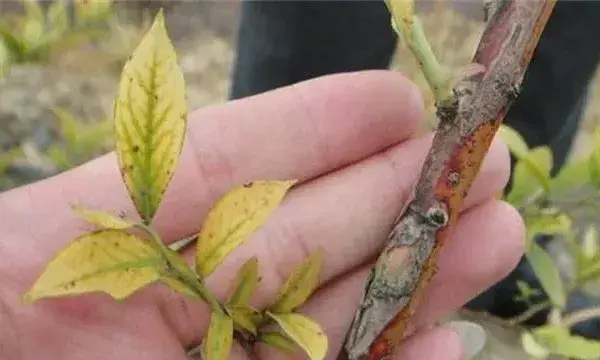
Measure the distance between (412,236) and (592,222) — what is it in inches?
27.9

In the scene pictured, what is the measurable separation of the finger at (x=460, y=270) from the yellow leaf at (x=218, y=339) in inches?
5.5

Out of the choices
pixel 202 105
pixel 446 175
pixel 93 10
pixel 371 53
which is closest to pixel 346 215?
pixel 446 175

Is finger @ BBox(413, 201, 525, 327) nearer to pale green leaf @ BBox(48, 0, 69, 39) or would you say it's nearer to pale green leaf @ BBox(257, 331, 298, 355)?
pale green leaf @ BBox(257, 331, 298, 355)

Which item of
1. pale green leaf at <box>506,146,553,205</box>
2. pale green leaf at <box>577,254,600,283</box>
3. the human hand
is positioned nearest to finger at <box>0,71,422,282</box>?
the human hand

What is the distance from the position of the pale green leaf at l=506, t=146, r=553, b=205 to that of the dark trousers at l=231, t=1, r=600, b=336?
0.23 metres

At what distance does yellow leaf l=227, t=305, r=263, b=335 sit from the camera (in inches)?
16.6

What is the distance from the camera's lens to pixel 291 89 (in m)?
0.52

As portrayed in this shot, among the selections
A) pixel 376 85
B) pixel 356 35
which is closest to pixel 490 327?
pixel 356 35

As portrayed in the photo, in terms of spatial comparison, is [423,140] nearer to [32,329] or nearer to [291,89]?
[291,89]

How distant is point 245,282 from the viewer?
42 centimetres

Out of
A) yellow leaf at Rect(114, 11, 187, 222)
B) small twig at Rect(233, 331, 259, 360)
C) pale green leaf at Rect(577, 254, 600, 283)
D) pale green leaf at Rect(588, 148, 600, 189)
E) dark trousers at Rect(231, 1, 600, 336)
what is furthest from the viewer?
dark trousers at Rect(231, 1, 600, 336)

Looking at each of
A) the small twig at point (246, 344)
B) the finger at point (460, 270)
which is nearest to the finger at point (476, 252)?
the finger at point (460, 270)

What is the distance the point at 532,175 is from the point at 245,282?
0.91 ft

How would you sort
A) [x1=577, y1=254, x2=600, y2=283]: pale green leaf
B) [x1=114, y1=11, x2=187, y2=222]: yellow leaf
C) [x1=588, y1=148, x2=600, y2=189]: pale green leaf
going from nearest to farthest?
[x1=114, y1=11, x2=187, y2=222]: yellow leaf → [x1=588, y1=148, x2=600, y2=189]: pale green leaf → [x1=577, y1=254, x2=600, y2=283]: pale green leaf
